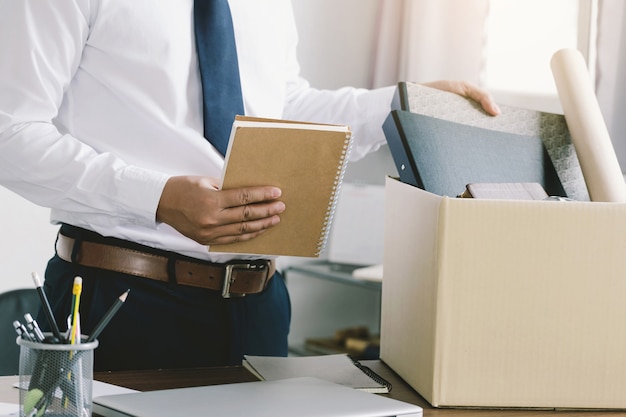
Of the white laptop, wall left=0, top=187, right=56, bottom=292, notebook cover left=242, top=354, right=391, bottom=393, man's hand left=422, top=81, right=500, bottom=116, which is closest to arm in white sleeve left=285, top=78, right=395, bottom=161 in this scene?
man's hand left=422, top=81, right=500, bottom=116

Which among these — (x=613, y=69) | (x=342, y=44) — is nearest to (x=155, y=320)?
(x=613, y=69)

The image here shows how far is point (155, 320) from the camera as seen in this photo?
4.37 ft

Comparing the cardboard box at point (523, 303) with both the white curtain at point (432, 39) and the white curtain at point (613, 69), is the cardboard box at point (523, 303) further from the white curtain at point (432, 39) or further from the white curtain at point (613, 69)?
the white curtain at point (432, 39)

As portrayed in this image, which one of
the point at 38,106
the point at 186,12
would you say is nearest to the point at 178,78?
the point at 186,12

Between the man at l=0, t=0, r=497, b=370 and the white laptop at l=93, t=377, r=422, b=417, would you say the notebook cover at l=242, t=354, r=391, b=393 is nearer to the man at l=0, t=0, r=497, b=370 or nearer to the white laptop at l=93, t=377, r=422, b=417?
the white laptop at l=93, t=377, r=422, b=417

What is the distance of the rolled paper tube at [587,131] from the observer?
3.64 feet

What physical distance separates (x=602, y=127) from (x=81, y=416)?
0.79 meters

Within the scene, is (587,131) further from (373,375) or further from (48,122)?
(48,122)

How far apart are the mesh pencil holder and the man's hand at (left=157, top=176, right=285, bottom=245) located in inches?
15.2

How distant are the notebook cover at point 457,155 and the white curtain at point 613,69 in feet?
4.92

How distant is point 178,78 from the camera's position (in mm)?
1334

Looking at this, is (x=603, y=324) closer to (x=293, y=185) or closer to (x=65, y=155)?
(x=293, y=185)

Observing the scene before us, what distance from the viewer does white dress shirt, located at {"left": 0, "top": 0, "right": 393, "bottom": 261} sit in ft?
4.04

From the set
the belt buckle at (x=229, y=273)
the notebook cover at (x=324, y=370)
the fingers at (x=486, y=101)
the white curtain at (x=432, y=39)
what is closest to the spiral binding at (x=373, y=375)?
the notebook cover at (x=324, y=370)
